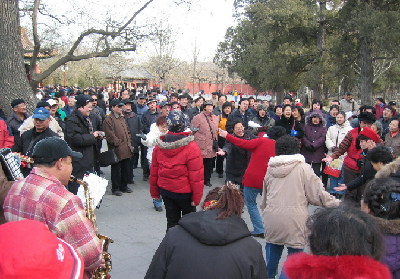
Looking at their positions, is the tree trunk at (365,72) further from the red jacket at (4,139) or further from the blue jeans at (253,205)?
the red jacket at (4,139)

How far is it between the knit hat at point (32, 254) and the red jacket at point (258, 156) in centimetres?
411

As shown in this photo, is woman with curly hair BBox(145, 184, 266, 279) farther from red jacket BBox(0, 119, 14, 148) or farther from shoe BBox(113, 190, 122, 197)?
shoe BBox(113, 190, 122, 197)

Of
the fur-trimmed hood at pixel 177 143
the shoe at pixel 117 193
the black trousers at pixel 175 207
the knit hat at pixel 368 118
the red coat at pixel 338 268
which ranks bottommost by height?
the shoe at pixel 117 193

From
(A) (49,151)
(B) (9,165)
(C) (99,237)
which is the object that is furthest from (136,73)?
(A) (49,151)

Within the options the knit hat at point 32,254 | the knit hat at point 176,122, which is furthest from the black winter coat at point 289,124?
the knit hat at point 32,254

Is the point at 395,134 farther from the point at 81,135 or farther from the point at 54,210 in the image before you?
the point at 54,210

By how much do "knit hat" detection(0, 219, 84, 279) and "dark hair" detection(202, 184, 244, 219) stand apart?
119 centimetres

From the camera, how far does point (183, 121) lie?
15.0ft

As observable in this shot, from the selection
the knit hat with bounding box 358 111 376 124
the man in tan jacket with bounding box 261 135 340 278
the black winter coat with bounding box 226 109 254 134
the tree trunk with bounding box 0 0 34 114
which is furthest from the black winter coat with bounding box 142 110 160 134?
the man in tan jacket with bounding box 261 135 340 278

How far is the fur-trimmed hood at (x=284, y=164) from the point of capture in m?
3.90

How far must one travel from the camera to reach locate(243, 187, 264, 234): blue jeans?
5551 mm

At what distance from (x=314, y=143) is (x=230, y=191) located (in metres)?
5.50

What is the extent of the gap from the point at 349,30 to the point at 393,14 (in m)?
2.61

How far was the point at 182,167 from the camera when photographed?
455 centimetres
